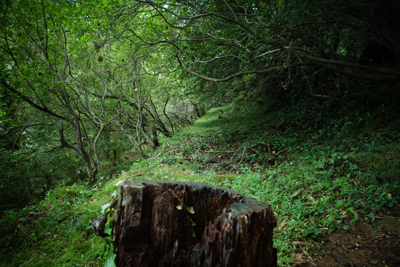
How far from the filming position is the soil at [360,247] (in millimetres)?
2096

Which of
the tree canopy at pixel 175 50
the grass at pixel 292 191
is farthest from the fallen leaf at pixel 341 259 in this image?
the tree canopy at pixel 175 50

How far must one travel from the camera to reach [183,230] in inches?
60.2

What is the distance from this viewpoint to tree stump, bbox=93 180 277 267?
1276 mm

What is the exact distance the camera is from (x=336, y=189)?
321cm

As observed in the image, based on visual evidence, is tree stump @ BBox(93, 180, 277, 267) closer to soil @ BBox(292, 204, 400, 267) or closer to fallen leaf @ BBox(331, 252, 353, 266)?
soil @ BBox(292, 204, 400, 267)

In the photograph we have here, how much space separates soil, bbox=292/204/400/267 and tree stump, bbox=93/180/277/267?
1.16m

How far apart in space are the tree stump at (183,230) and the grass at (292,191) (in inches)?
41.7

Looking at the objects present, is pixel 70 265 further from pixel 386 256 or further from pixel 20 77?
pixel 20 77

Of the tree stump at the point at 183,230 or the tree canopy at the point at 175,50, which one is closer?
the tree stump at the point at 183,230

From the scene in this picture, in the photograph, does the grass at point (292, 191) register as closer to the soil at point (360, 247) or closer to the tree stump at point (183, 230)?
the soil at point (360, 247)

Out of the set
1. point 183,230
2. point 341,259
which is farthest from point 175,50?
point 341,259

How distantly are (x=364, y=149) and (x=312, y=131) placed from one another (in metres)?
2.18

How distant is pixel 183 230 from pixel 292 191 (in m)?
2.69

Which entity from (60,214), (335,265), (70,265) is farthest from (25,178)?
(335,265)
